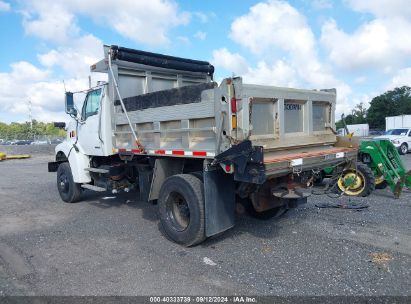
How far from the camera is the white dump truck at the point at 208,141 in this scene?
424 cm

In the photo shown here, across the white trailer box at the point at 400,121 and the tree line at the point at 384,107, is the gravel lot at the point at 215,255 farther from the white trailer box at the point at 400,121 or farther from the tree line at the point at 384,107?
the tree line at the point at 384,107

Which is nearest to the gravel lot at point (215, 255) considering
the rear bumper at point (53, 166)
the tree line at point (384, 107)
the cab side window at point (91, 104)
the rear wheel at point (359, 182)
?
the rear wheel at point (359, 182)

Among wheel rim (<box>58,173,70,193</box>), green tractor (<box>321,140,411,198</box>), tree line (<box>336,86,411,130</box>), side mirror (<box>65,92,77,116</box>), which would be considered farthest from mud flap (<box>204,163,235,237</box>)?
tree line (<box>336,86,411,130</box>)

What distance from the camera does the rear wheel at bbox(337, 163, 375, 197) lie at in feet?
26.4

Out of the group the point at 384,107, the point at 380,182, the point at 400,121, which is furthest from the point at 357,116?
the point at 380,182

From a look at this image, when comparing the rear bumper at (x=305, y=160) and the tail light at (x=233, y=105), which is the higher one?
the tail light at (x=233, y=105)

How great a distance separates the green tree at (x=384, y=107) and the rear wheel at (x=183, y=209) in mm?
73999

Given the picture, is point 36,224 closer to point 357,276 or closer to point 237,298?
point 237,298

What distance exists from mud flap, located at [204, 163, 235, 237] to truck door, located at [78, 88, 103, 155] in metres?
3.04

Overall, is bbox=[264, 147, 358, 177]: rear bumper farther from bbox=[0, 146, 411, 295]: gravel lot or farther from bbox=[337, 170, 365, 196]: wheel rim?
bbox=[337, 170, 365, 196]: wheel rim

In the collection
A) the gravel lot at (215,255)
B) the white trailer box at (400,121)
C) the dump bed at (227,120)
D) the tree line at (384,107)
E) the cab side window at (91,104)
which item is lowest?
the gravel lot at (215,255)

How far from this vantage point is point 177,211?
5.20 metres

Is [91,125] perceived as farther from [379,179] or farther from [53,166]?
[379,179]

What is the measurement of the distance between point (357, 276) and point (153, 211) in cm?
427
